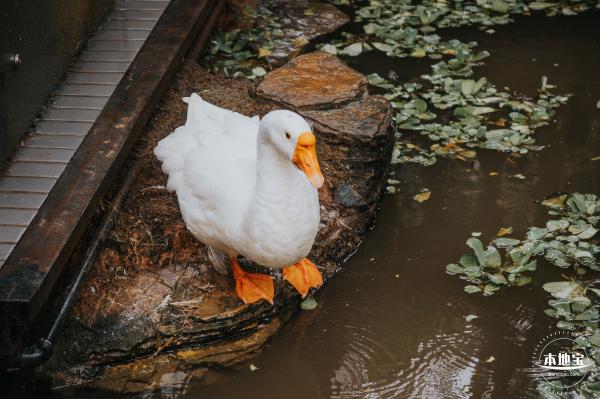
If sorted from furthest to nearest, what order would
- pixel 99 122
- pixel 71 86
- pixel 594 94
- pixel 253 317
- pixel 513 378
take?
pixel 594 94 < pixel 71 86 < pixel 99 122 < pixel 253 317 < pixel 513 378

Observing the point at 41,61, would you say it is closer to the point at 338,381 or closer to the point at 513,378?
the point at 338,381

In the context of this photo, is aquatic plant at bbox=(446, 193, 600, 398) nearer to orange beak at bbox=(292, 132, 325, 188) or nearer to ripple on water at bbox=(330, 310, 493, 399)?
ripple on water at bbox=(330, 310, 493, 399)

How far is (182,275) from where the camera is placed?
13.5 feet

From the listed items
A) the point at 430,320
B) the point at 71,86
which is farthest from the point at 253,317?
the point at 71,86

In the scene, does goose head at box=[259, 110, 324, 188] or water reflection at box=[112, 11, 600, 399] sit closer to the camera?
goose head at box=[259, 110, 324, 188]

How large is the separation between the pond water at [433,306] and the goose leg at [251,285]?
9.7 inches

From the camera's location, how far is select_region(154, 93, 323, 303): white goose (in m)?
3.44

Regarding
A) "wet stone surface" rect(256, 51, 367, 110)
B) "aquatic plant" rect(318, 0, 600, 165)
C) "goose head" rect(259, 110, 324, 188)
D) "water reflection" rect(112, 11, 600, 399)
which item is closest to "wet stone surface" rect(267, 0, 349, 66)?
"aquatic plant" rect(318, 0, 600, 165)

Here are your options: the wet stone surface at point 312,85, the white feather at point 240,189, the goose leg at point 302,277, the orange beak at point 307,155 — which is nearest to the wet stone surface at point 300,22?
the wet stone surface at point 312,85

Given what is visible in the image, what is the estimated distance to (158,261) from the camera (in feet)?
13.7

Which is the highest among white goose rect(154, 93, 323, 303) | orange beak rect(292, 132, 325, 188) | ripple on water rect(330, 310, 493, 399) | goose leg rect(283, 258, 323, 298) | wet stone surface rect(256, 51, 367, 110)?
orange beak rect(292, 132, 325, 188)

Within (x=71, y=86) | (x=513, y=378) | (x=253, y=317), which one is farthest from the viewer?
(x=71, y=86)

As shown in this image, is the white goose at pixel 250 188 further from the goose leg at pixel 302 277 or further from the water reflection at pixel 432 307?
the water reflection at pixel 432 307

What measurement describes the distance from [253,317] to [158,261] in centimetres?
58
